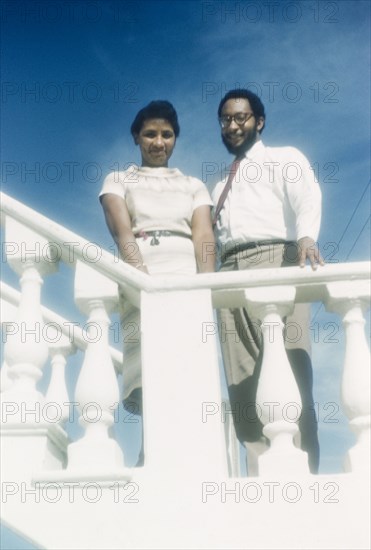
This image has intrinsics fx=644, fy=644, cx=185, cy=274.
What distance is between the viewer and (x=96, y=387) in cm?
251

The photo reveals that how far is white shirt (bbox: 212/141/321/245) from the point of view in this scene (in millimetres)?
3420

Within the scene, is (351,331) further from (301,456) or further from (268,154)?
(268,154)

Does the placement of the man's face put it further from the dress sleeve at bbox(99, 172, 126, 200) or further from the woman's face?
the dress sleeve at bbox(99, 172, 126, 200)

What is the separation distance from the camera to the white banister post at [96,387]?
2.45m

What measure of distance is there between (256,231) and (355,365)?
3.84 feet

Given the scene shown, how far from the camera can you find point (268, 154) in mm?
3762

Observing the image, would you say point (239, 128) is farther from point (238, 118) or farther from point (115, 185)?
point (115, 185)

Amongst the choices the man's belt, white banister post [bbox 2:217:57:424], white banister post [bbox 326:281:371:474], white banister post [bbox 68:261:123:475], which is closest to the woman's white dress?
white banister post [bbox 68:261:123:475]

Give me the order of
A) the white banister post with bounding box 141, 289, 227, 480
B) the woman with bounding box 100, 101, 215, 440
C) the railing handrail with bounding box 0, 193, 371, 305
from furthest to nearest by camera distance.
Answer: the woman with bounding box 100, 101, 215, 440
the railing handrail with bounding box 0, 193, 371, 305
the white banister post with bounding box 141, 289, 227, 480

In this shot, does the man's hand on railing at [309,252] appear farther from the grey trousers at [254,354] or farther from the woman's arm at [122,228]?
the woman's arm at [122,228]

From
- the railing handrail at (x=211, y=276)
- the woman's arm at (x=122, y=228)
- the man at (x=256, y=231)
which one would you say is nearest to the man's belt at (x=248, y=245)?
the man at (x=256, y=231)

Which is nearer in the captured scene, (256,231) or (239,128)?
(256,231)

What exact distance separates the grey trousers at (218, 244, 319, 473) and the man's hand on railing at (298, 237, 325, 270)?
0.90 ft

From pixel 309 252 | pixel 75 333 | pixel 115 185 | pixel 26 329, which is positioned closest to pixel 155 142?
pixel 115 185
